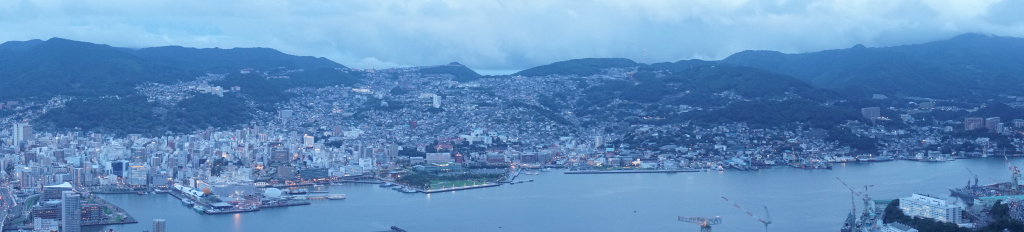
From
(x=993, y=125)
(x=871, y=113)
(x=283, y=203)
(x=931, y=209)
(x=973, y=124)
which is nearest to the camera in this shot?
(x=931, y=209)

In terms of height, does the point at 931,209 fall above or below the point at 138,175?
below

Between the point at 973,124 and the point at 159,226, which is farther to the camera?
the point at 973,124

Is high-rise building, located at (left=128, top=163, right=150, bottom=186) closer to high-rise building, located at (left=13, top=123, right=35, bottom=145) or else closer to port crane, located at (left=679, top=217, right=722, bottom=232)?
high-rise building, located at (left=13, top=123, right=35, bottom=145)

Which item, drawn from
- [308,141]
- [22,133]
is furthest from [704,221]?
[22,133]

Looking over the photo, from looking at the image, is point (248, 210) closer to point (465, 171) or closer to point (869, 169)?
point (465, 171)

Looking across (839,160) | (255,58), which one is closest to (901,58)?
(839,160)

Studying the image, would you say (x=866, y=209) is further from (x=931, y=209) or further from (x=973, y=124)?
(x=973, y=124)

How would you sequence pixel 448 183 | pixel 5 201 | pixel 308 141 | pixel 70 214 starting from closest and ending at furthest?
pixel 70 214, pixel 5 201, pixel 448 183, pixel 308 141
